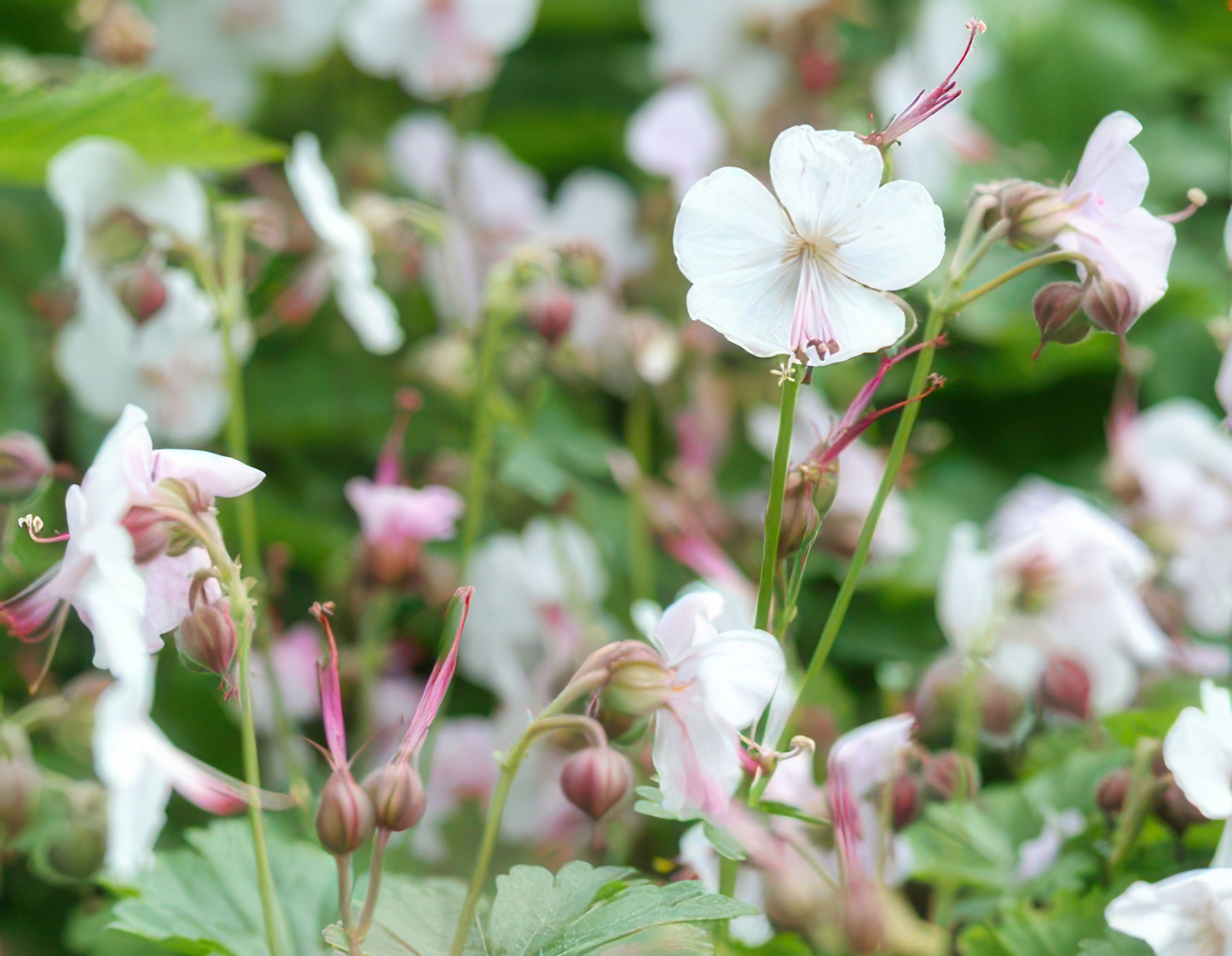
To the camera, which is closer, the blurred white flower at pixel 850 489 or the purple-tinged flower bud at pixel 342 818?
the purple-tinged flower bud at pixel 342 818

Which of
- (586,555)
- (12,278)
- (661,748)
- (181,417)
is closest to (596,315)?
(586,555)

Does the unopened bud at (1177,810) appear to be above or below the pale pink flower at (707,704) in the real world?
below

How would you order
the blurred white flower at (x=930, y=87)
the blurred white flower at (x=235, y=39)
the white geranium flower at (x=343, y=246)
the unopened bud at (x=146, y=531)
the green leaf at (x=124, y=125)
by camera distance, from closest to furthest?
1. the unopened bud at (x=146, y=531)
2. the green leaf at (x=124, y=125)
3. the white geranium flower at (x=343, y=246)
4. the blurred white flower at (x=930, y=87)
5. the blurred white flower at (x=235, y=39)

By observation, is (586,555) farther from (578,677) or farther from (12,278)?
(12,278)

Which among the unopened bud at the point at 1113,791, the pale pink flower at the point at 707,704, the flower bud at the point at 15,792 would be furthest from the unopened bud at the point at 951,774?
the flower bud at the point at 15,792

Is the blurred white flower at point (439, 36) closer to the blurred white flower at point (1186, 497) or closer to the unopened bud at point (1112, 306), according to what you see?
the blurred white flower at point (1186, 497)

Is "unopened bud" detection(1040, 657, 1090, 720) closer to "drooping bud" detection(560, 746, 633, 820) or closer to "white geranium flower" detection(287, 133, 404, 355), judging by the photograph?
"drooping bud" detection(560, 746, 633, 820)

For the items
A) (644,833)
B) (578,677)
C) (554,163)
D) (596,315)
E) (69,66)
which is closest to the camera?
(578,677)
